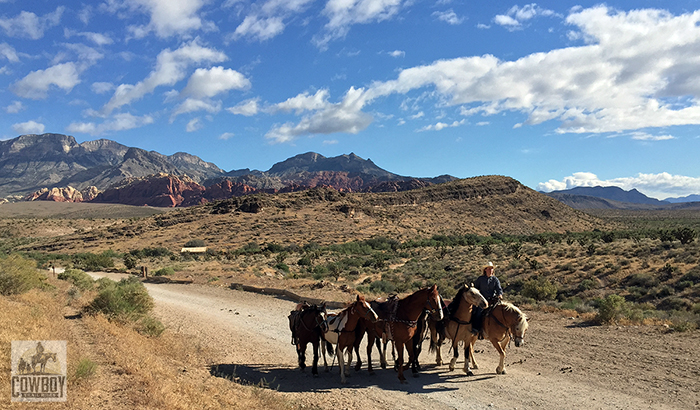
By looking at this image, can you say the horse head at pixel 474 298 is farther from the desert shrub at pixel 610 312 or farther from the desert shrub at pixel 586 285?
the desert shrub at pixel 586 285

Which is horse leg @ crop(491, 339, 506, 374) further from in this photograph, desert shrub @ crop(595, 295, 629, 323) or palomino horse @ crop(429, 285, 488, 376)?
desert shrub @ crop(595, 295, 629, 323)

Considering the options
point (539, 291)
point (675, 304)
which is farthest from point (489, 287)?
point (675, 304)

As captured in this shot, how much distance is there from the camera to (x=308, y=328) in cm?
917

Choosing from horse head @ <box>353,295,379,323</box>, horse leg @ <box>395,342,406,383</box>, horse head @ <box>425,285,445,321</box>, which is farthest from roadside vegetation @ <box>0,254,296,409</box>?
horse head @ <box>425,285,445,321</box>

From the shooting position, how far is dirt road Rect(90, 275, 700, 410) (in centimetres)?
753

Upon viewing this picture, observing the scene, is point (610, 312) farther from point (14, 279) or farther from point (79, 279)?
point (79, 279)

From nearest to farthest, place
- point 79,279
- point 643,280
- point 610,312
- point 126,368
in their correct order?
point 126,368 < point 610,312 < point 643,280 < point 79,279

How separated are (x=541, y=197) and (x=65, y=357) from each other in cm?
9147

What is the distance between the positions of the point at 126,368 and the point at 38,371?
138 cm

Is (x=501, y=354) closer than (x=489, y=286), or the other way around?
(x=501, y=354)

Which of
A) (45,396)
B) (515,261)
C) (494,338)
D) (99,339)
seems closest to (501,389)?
(494,338)

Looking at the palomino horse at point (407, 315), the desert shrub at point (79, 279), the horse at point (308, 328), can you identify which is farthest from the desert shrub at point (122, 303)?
the palomino horse at point (407, 315)

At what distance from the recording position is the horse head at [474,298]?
8383 mm

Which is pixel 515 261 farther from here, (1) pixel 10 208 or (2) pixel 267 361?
(1) pixel 10 208
